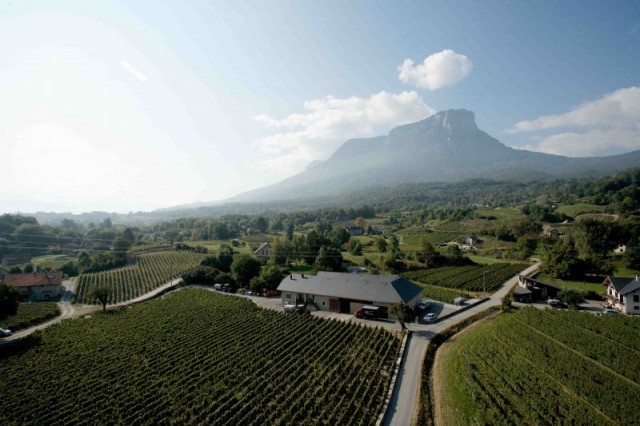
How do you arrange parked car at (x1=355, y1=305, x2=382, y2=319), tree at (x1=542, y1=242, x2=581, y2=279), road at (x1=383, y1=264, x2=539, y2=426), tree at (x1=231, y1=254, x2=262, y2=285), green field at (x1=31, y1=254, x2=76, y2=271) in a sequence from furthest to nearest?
green field at (x1=31, y1=254, x2=76, y2=271)
tree at (x1=231, y1=254, x2=262, y2=285)
tree at (x1=542, y1=242, x2=581, y2=279)
parked car at (x1=355, y1=305, x2=382, y2=319)
road at (x1=383, y1=264, x2=539, y2=426)

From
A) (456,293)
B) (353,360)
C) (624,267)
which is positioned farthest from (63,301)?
(624,267)

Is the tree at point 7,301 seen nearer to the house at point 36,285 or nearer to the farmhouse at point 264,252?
the house at point 36,285

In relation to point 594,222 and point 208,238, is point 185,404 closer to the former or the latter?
point 594,222

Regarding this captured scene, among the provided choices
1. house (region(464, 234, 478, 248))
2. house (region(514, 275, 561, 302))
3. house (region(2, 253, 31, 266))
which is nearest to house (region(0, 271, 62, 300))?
house (region(2, 253, 31, 266))

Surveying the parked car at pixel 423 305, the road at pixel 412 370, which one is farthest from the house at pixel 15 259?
the road at pixel 412 370

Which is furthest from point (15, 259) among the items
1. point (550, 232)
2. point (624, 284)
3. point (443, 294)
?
point (550, 232)

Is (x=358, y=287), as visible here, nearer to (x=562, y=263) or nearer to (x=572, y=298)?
(x=572, y=298)

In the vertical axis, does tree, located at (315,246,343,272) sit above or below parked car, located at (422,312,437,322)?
above

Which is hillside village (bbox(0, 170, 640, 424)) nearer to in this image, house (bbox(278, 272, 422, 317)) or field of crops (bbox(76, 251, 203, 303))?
house (bbox(278, 272, 422, 317))
